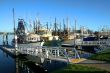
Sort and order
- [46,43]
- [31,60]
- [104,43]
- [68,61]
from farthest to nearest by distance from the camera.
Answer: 1. [46,43]
2. [104,43]
3. [31,60]
4. [68,61]

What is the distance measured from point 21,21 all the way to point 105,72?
65.3 metres

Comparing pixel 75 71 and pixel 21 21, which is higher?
pixel 21 21

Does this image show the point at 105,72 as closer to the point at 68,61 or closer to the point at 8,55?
the point at 68,61

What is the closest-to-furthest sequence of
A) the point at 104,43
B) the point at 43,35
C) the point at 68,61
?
1. the point at 68,61
2. the point at 104,43
3. the point at 43,35

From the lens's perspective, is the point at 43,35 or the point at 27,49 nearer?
the point at 27,49

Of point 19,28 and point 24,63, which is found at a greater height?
point 19,28

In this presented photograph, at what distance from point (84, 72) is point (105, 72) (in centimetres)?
168

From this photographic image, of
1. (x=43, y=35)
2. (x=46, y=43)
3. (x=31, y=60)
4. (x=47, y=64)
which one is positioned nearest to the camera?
(x=47, y=64)

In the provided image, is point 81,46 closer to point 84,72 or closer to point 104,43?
point 104,43

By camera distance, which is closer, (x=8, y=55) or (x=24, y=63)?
(x=24, y=63)

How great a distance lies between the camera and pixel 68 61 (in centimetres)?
2703

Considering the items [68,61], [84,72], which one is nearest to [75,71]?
[84,72]

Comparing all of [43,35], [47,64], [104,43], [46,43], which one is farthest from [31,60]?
[43,35]

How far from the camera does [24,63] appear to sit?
38719mm
